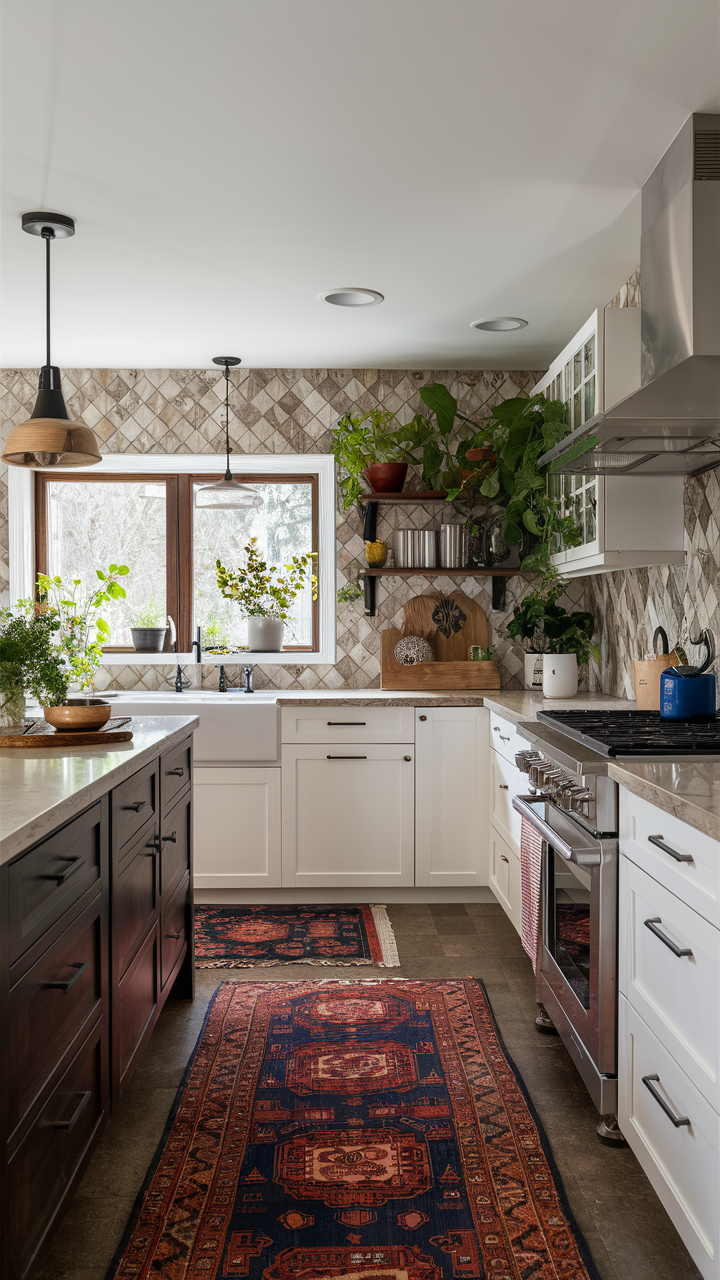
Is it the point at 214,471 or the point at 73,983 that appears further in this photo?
the point at 214,471

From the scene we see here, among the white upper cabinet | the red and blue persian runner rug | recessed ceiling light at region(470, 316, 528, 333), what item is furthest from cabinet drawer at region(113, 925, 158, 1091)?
recessed ceiling light at region(470, 316, 528, 333)

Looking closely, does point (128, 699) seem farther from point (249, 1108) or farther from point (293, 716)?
point (249, 1108)

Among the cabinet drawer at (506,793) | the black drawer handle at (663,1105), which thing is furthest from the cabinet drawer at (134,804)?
the cabinet drawer at (506,793)

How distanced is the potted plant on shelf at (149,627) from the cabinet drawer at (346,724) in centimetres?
97

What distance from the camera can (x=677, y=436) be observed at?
246cm

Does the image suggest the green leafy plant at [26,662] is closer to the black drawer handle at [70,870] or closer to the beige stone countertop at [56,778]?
the beige stone countertop at [56,778]

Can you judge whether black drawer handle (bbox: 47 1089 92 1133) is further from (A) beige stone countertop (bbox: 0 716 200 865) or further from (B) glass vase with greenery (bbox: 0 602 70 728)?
(B) glass vase with greenery (bbox: 0 602 70 728)

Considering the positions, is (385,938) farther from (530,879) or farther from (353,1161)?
(353,1161)

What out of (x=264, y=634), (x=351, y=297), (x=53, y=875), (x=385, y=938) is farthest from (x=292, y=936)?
(x=351, y=297)

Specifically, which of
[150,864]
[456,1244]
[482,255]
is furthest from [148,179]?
[456,1244]

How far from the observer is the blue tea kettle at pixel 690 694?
2551mm

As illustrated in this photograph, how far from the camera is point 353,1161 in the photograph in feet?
6.65

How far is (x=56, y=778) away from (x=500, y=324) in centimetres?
286

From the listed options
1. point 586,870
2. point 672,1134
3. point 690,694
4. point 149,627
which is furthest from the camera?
point 149,627
